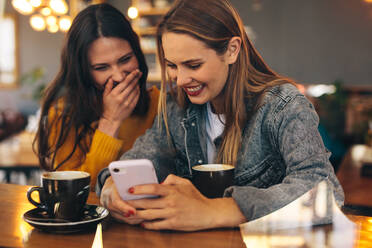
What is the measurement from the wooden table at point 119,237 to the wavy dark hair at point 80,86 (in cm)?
79

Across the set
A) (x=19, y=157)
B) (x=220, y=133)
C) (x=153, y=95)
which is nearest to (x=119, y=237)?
(x=220, y=133)

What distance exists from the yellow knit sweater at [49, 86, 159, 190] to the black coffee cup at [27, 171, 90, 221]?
54 cm

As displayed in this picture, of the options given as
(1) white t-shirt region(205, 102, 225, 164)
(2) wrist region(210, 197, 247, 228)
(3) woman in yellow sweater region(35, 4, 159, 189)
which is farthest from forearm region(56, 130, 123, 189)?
(2) wrist region(210, 197, 247, 228)

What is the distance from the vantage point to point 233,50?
124cm

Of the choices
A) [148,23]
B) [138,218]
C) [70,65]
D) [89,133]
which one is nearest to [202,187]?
[138,218]

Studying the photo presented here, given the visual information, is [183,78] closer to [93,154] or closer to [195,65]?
[195,65]

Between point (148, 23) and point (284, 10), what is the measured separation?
6.71ft

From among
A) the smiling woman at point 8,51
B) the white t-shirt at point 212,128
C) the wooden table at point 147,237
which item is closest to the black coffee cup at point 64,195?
the wooden table at point 147,237

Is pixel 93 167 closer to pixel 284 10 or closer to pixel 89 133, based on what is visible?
pixel 89 133

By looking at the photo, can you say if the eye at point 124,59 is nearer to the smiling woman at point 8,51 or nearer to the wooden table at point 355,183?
the wooden table at point 355,183

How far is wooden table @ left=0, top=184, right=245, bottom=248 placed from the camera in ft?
2.58

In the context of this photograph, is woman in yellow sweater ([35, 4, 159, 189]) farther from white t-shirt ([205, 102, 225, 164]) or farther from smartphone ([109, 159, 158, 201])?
smartphone ([109, 159, 158, 201])

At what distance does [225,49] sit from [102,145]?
63 centimetres

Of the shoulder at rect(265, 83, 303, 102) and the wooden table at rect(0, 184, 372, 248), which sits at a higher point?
the shoulder at rect(265, 83, 303, 102)
